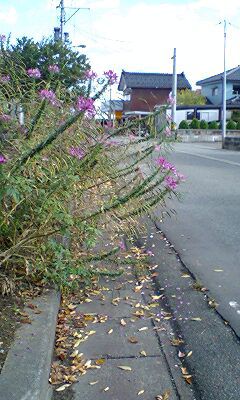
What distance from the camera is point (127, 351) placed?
11.5 ft

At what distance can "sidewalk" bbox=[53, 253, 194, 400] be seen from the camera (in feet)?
9.86

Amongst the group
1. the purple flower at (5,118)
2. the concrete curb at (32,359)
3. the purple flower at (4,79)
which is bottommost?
the concrete curb at (32,359)

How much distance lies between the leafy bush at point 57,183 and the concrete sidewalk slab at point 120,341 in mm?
538

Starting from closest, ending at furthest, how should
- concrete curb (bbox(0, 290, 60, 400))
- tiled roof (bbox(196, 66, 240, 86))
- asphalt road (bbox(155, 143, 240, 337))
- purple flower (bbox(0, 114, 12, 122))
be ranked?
A: concrete curb (bbox(0, 290, 60, 400)) → purple flower (bbox(0, 114, 12, 122)) → asphalt road (bbox(155, 143, 240, 337)) → tiled roof (bbox(196, 66, 240, 86))

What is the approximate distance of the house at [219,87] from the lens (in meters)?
61.4

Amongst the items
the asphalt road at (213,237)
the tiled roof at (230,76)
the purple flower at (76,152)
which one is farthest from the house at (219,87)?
the purple flower at (76,152)

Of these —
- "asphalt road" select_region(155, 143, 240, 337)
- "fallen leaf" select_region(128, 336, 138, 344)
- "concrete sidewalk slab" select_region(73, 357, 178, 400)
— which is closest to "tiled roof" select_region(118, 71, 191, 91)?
"asphalt road" select_region(155, 143, 240, 337)

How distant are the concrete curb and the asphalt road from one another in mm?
1437

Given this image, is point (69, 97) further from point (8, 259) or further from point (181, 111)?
point (181, 111)

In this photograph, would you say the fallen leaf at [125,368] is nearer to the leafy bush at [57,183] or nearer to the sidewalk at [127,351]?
the sidewalk at [127,351]

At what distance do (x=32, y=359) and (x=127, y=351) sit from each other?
33.2 inches

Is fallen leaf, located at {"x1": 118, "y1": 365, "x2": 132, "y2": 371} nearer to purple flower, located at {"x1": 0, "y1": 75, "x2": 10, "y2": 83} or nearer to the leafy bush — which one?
the leafy bush

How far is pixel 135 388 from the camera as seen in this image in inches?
119

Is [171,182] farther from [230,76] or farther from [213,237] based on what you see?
[230,76]
